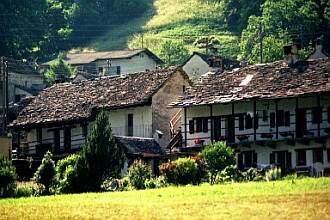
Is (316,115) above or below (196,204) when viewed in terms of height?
above

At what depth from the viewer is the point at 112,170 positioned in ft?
201

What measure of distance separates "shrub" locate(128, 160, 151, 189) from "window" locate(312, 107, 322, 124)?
1347cm

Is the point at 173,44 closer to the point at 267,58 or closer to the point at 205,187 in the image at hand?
the point at 267,58

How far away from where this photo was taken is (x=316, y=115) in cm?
7100

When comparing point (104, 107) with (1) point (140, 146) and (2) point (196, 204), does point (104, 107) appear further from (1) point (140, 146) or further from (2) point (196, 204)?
(2) point (196, 204)

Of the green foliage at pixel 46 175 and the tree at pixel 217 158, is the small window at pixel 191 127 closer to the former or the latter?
the tree at pixel 217 158

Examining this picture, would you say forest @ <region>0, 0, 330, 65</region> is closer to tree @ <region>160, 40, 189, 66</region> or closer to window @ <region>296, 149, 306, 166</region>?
tree @ <region>160, 40, 189, 66</region>

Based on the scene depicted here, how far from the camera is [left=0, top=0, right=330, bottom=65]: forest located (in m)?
117

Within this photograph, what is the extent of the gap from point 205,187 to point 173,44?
8385cm

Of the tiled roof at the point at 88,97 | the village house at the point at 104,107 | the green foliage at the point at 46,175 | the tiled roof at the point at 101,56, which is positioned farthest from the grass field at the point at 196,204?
the tiled roof at the point at 101,56

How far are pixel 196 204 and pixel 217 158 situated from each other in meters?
17.7

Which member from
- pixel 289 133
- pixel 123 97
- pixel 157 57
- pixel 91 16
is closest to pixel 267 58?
pixel 157 57

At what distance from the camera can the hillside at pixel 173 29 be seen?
14520cm

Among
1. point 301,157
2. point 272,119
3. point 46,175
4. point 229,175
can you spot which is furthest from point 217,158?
point 272,119
